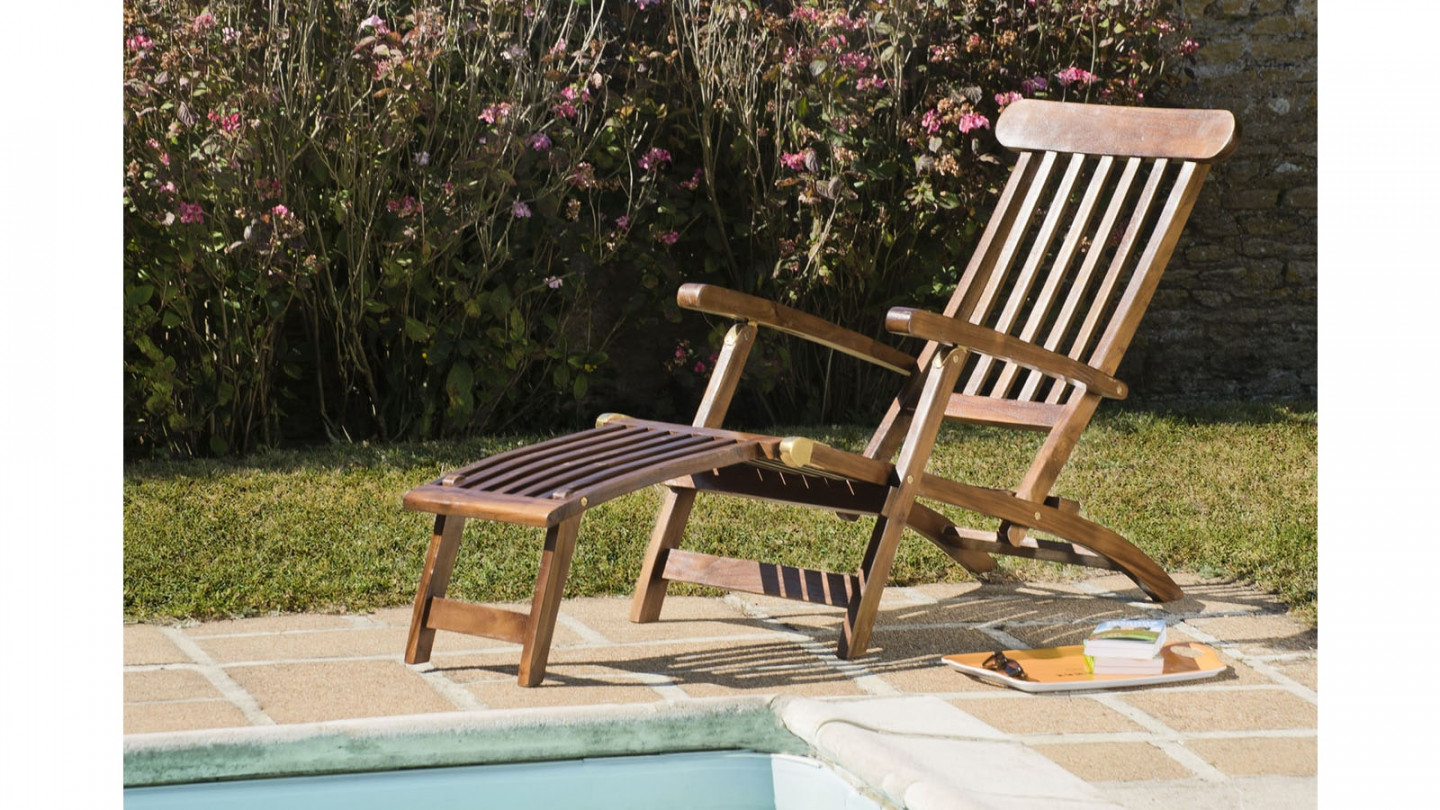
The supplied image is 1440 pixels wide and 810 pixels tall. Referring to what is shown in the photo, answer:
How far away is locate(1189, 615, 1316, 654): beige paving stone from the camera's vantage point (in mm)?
3059

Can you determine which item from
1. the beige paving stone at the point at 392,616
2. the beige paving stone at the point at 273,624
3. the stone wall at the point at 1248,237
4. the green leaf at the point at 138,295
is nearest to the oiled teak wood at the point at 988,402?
the beige paving stone at the point at 392,616

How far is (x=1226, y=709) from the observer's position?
265cm

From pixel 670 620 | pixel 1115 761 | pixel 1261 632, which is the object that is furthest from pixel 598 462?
pixel 1261 632

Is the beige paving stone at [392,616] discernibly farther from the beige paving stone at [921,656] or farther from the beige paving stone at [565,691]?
the beige paving stone at [921,656]

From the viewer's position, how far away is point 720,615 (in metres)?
3.34

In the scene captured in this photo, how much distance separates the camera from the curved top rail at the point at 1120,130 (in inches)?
133

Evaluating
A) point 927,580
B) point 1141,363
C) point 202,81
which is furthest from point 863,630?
point 1141,363

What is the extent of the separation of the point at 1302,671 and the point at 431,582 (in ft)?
5.27

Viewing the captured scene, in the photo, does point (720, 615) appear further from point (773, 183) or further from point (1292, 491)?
point (773, 183)

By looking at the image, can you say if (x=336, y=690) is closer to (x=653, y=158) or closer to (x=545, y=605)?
(x=545, y=605)

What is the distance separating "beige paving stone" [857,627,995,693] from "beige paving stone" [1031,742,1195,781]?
1.22 ft

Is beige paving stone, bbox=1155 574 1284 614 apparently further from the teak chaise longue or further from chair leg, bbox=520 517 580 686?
chair leg, bbox=520 517 580 686

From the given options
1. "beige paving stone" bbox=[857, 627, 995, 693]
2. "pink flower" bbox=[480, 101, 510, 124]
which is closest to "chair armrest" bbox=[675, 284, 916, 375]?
"beige paving stone" bbox=[857, 627, 995, 693]

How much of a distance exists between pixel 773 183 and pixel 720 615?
9.13ft
